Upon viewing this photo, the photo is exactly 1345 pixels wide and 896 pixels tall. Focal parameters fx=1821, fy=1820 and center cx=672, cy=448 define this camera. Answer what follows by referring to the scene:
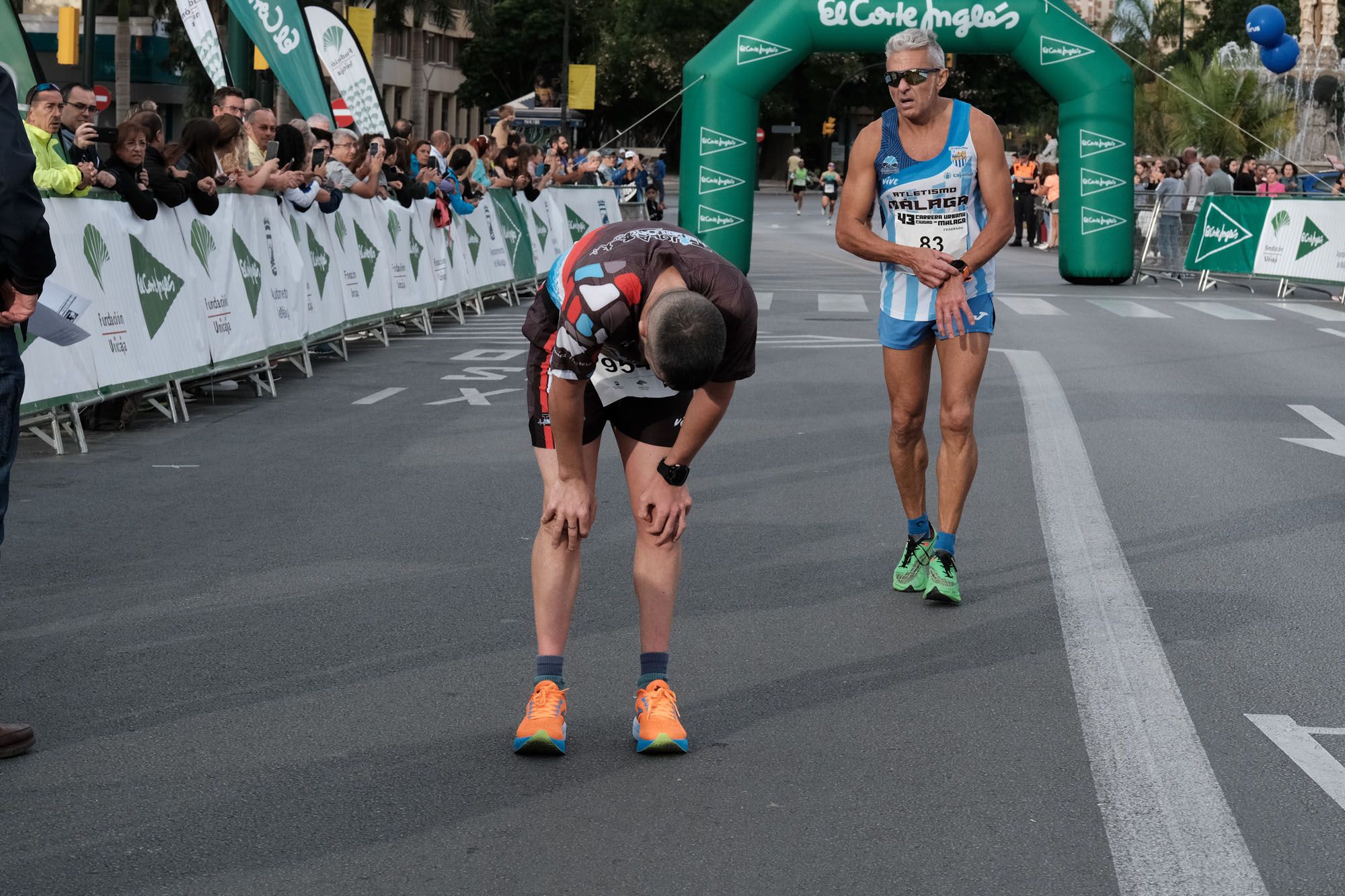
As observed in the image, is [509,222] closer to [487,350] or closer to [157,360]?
[487,350]

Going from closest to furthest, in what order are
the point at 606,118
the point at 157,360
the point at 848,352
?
the point at 157,360, the point at 848,352, the point at 606,118

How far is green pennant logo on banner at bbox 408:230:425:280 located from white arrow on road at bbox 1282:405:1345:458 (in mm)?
8183

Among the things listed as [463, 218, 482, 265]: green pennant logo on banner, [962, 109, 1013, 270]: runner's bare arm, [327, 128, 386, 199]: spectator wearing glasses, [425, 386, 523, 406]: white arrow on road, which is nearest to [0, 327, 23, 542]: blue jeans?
[962, 109, 1013, 270]: runner's bare arm

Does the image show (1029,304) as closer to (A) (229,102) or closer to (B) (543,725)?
(A) (229,102)

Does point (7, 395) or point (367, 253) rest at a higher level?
point (7, 395)

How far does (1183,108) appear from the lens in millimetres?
55188

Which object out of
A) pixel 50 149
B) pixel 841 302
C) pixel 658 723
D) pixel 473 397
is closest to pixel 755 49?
pixel 841 302

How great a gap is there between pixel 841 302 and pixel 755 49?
5.46m

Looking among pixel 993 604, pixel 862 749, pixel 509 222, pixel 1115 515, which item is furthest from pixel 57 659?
pixel 509 222

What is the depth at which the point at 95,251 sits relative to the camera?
9.95 metres

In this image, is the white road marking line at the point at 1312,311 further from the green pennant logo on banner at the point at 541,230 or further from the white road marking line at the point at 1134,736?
the white road marking line at the point at 1134,736

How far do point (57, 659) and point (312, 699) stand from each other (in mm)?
944

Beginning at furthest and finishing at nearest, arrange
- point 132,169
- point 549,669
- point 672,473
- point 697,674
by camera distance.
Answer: point 132,169 → point 697,674 → point 549,669 → point 672,473

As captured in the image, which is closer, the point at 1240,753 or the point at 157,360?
the point at 1240,753
